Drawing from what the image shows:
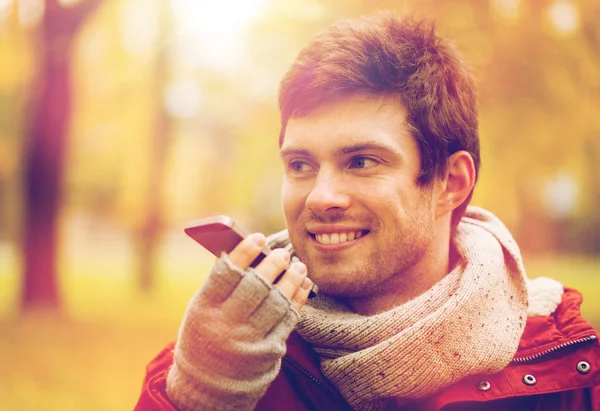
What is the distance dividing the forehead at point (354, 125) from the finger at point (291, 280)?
1.96ft

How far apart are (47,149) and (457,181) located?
9.01 m

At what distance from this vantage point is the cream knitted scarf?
2.39 meters

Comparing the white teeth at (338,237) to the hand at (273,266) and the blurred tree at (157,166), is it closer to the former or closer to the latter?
the hand at (273,266)

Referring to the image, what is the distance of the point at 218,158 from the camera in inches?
918

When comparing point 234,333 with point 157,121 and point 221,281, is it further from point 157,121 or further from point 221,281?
point 157,121

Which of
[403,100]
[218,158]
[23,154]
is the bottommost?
[218,158]

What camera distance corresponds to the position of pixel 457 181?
288cm

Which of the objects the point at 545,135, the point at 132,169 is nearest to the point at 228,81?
the point at 132,169

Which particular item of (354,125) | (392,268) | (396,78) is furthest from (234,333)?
(396,78)

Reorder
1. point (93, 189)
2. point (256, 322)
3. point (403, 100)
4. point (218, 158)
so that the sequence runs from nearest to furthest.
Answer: point (256, 322), point (403, 100), point (218, 158), point (93, 189)

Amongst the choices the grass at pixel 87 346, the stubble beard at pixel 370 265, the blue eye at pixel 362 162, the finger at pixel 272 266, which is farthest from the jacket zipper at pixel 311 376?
the grass at pixel 87 346

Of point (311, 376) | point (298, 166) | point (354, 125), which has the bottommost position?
point (311, 376)

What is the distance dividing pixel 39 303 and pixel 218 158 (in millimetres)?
13462

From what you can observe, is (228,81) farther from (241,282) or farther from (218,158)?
(241,282)
